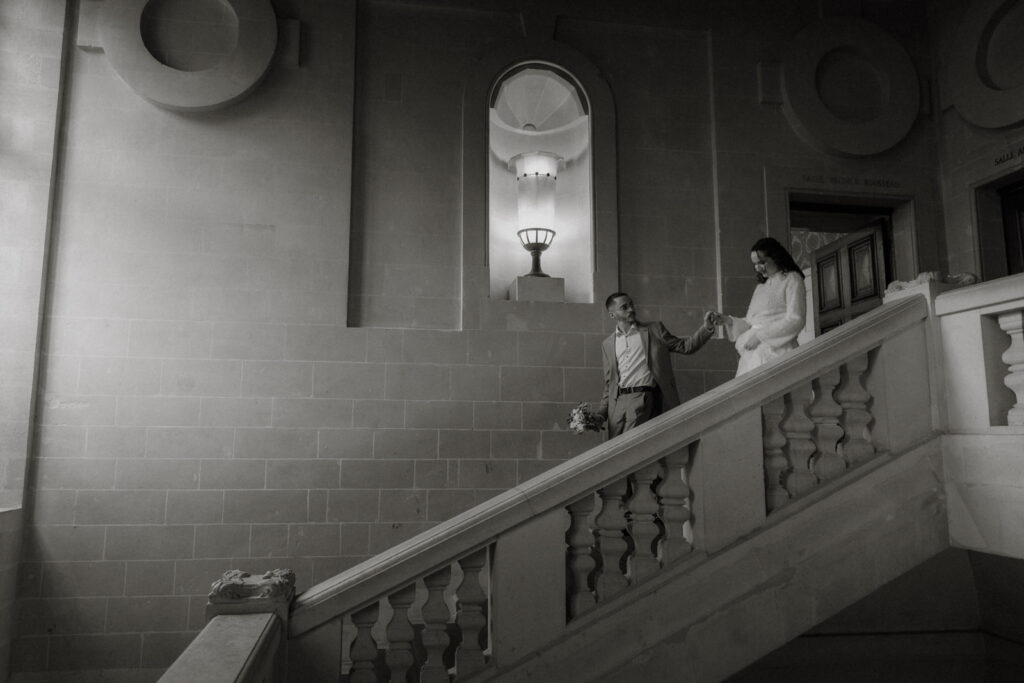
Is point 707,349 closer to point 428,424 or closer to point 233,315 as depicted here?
point 428,424

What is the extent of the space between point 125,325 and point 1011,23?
25.5ft

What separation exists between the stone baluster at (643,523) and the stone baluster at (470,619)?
2.16 feet

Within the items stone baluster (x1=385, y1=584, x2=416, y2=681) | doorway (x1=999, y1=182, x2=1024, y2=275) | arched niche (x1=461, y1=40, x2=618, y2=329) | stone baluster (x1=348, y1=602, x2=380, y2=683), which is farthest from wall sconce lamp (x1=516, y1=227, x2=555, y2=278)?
doorway (x1=999, y1=182, x2=1024, y2=275)

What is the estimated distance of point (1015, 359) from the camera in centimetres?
314

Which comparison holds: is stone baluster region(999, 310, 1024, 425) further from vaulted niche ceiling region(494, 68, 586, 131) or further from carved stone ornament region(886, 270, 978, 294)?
vaulted niche ceiling region(494, 68, 586, 131)

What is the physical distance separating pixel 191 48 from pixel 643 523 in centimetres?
529

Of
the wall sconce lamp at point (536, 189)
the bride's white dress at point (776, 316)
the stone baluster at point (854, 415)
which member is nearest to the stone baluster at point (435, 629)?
the stone baluster at point (854, 415)

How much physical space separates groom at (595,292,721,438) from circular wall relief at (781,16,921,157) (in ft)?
9.57

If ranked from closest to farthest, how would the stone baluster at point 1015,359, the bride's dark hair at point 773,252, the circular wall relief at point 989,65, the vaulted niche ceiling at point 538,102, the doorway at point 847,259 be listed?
the stone baluster at point 1015,359
the bride's dark hair at point 773,252
the circular wall relief at point 989,65
the vaulted niche ceiling at point 538,102
the doorway at point 847,259

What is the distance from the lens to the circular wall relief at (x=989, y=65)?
20.7ft

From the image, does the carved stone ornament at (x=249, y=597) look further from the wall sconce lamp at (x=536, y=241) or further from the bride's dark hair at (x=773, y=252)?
the wall sconce lamp at (x=536, y=241)

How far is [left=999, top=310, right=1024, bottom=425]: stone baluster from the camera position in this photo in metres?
3.11

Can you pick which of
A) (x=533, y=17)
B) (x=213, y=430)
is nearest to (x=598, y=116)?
(x=533, y=17)

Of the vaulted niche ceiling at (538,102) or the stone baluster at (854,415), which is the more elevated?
the vaulted niche ceiling at (538,102)
